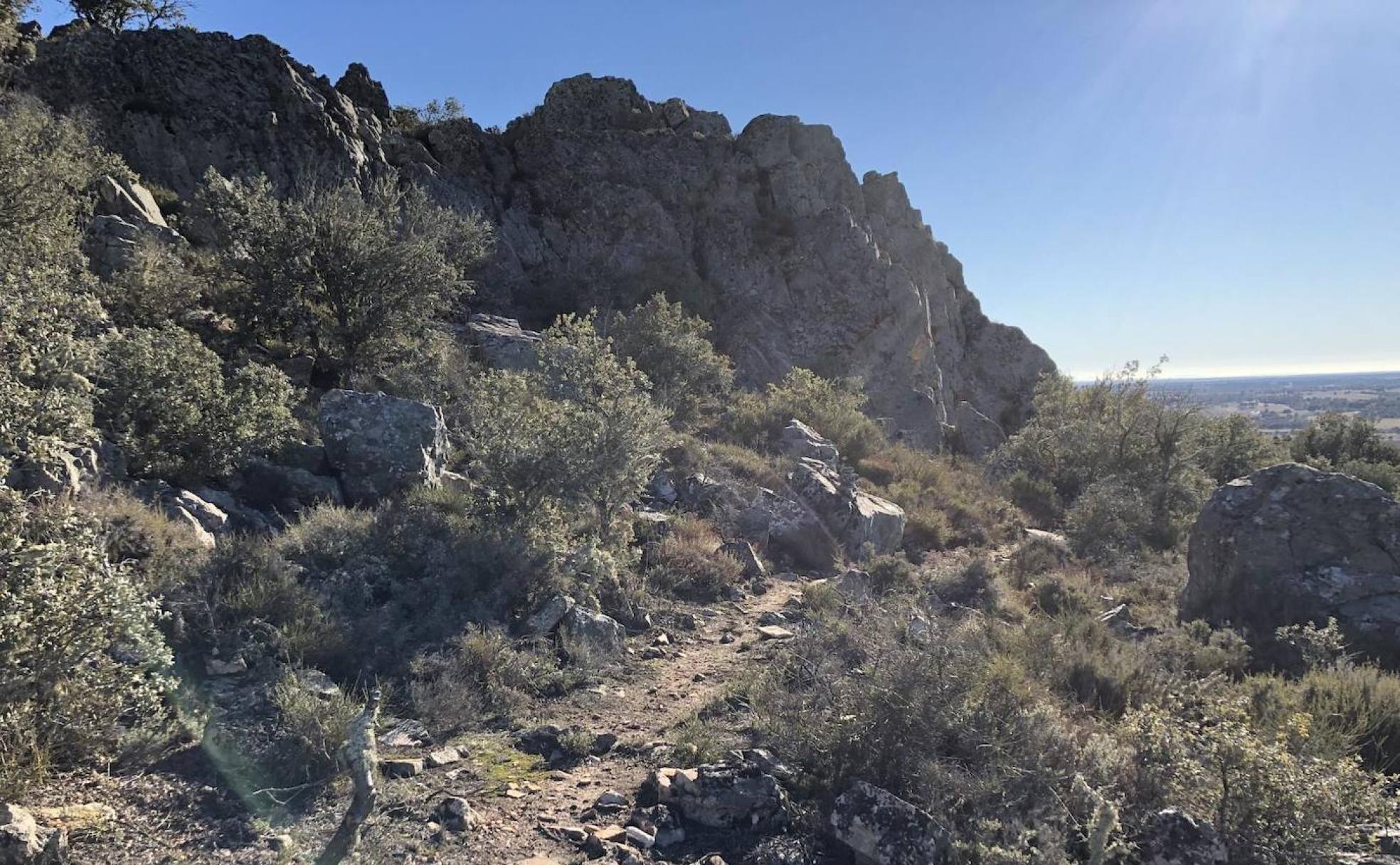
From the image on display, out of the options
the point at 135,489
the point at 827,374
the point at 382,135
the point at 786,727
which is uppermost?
the point at 382,135

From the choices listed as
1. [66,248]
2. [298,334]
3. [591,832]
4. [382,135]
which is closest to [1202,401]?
[591,832]

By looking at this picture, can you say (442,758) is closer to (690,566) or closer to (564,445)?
(564,445)

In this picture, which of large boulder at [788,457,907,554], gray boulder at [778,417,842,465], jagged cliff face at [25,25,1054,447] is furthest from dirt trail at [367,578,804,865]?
jagged cliff face at [25,25,1054,447]

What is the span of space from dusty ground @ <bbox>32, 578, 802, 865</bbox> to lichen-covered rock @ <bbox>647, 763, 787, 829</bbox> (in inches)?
4.7

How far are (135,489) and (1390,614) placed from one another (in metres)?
12.0

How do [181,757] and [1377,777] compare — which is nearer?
[1377,777]

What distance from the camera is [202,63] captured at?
17.6m

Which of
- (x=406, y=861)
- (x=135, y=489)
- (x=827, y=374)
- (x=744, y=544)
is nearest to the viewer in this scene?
(x=406, y=861)

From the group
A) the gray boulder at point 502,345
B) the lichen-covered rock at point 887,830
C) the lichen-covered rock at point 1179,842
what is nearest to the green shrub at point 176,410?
the gray boulder at point 502,345

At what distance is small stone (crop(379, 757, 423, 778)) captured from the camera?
4.40 metres

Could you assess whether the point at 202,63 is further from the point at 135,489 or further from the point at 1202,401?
the point at 1202,401

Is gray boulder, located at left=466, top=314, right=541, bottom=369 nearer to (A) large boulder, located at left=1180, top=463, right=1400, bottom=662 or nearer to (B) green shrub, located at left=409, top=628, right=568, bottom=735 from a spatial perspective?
(B) green shrub, located at left=409, top=628, right=568, bottom=735

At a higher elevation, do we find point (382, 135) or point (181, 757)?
point (382, 135)

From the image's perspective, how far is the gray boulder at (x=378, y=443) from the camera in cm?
829
